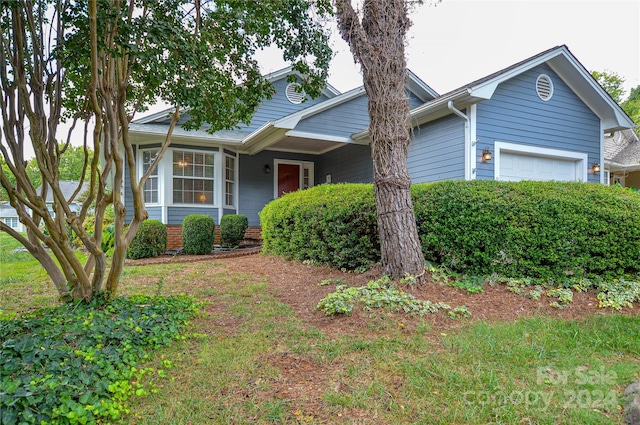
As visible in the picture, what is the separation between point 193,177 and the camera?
10.2 metres

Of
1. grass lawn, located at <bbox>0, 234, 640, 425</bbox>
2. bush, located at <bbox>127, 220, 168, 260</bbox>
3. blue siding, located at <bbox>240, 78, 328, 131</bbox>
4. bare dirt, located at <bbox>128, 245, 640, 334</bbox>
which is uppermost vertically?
blue siding, located at <bbox>240, 78, 328, 131</bbox>

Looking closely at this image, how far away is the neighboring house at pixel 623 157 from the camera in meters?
13.1

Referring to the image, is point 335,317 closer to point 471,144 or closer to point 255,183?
point 471,144

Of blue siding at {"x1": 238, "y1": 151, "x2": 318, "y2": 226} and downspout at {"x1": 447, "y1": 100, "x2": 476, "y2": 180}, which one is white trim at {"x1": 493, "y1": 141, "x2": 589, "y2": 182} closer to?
downspout at {"x1": 447, "y1": 100, "x2": 476, "y2": 180}

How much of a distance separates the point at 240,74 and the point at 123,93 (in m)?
1.84

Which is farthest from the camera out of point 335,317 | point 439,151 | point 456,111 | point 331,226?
point 439,151

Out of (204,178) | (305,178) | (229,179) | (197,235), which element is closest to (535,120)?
(305,178)

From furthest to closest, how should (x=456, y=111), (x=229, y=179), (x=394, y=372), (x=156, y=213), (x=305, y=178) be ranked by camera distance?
(x=305, y=178)
(x=229, y=179)
(x=156, y=213)
(x=456, y=111)
(x=394, y=372)

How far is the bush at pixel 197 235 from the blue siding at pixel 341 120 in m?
3.37

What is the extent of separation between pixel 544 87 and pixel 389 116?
6228 mm

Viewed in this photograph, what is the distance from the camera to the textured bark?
4.12 meters

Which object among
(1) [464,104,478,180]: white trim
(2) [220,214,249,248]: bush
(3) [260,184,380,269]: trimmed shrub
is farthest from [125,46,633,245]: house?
(3) [260,184,380,269]: trimmed shrub

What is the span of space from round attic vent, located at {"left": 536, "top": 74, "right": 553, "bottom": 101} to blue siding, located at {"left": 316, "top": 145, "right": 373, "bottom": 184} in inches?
170

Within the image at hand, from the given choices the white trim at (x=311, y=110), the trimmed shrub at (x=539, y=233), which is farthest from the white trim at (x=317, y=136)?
the trimmed shrub at (x=539, y=233)
